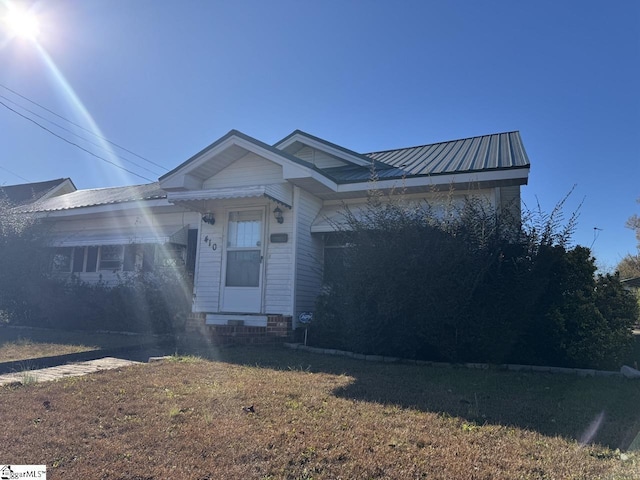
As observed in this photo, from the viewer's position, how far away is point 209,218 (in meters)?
10.6

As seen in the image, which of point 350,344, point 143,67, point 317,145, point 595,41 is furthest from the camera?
point 317,145

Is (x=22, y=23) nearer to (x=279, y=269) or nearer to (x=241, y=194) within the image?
(x=241, y=194)

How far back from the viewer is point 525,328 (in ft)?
22.3

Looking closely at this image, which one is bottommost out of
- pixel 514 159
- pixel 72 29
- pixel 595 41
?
pixel 514 159

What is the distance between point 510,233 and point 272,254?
5.23 metres

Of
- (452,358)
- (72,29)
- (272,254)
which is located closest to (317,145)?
(272,254)

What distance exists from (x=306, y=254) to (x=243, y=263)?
5.07 ft

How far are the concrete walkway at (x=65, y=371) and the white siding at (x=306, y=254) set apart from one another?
3.86 metres

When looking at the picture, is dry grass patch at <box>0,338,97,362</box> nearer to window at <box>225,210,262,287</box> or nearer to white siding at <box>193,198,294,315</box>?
white siding at <box>193,198,294,315</box>

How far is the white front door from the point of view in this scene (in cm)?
1010

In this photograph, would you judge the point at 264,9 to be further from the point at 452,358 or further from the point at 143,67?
the point at 452,358

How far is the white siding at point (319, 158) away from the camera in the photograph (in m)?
12.4

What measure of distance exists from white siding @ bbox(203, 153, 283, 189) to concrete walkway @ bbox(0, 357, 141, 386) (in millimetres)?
4930

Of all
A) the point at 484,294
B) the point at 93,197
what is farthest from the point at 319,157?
the point at 93,197
